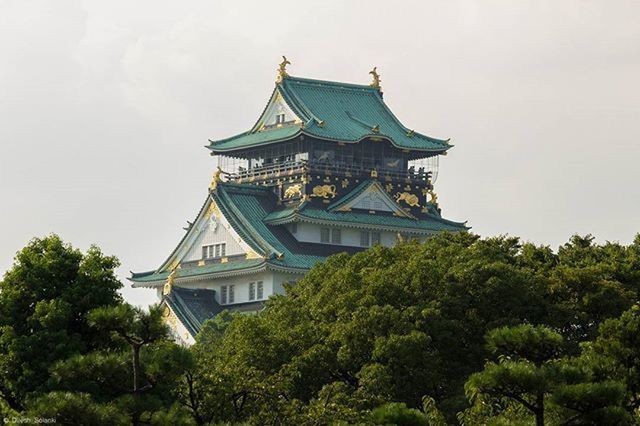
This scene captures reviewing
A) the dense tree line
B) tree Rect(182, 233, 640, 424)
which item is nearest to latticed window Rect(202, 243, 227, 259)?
the dense tree line

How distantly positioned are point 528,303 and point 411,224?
134ft

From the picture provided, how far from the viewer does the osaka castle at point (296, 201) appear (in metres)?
89.2

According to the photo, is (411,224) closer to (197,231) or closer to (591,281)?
(197,231)

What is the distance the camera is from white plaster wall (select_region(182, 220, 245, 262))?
90.9 meters

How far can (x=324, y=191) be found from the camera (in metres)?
93.2

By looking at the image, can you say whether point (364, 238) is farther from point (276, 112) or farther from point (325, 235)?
point (276, 112)

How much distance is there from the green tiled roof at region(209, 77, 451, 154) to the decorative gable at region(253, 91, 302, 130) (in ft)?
1.19

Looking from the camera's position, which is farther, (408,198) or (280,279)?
(408,198)

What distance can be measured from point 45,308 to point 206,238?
1911 inches

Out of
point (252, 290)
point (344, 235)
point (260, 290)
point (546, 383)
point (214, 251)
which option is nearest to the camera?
point (546, 383)

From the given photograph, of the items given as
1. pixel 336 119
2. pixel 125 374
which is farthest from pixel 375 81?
pixel 125 374

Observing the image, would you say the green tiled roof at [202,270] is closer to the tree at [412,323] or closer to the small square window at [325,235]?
the small square window at [325,235]

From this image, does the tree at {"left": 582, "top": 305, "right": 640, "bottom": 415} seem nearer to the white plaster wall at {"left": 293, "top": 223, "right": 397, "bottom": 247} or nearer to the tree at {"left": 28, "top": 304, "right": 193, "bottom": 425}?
the tree at {"left": 28, "top": 304, "right": 193, "bottom": 425}

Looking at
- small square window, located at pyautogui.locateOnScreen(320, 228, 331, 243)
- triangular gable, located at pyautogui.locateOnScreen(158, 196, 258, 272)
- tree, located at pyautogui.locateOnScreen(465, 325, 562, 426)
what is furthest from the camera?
small square window, located at pyautogui.locateOnScreen(320, 228, 331, 243)
